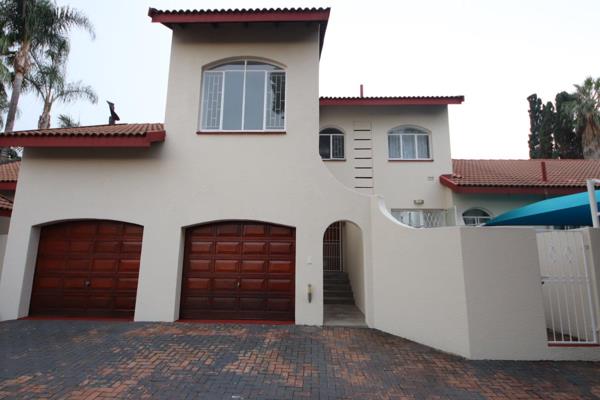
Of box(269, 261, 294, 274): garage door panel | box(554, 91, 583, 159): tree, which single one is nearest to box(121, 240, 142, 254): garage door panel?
box(269, 261, 294, 274): garage door panel

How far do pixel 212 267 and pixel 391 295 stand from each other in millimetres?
4717

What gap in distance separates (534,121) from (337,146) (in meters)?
29.0

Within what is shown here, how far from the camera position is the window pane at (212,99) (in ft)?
27.8

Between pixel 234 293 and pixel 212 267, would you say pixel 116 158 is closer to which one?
pixel 212 267

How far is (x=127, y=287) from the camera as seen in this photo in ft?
25.6

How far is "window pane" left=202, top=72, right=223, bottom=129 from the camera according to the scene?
27.8 ft

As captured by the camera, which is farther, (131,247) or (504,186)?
(504,186)

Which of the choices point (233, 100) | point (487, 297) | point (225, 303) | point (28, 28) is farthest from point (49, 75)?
point (487, 297)

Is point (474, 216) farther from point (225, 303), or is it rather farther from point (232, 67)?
point (232, 67)

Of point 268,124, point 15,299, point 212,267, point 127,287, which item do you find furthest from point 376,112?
point 15,299

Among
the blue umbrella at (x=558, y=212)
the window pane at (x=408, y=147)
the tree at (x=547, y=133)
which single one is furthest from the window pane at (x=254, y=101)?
the tree at (x=547, y=133)

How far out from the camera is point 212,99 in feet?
28.2

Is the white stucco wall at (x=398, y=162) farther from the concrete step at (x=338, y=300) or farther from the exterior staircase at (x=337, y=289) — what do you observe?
the concrete step at (x=338, y=300)

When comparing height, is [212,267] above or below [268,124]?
below
